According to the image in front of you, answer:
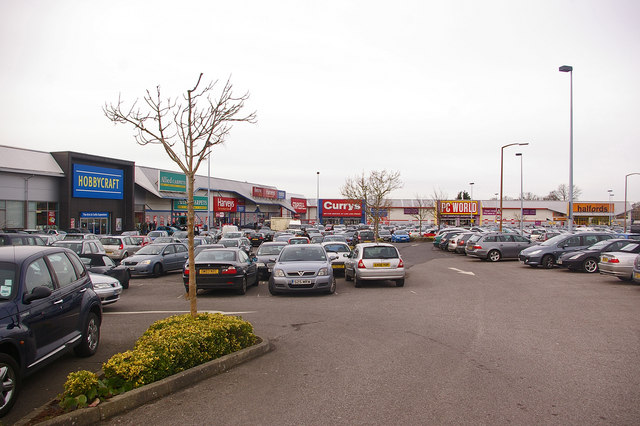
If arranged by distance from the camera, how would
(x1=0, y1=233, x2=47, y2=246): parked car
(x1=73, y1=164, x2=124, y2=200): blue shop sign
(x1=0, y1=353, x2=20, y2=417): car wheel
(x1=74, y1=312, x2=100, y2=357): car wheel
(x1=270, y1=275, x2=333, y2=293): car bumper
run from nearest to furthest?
(x1=0, y1=353, x2=20, y2=417): car wheel
(x1=74, y1=312, x2=100, y2=357): car wheel
(x1=270, y1=275, x2=333, y2=293): car bumper
(x1=0, y1=233, x2=47, y2=246): parked car
(x1=73, y1=164, x2=124, y2=200): blue shop sign

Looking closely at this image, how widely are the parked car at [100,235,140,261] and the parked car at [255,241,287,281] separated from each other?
9.90 metres

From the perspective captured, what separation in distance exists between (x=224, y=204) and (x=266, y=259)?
47.9 metres

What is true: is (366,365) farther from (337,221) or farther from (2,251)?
(337,221)

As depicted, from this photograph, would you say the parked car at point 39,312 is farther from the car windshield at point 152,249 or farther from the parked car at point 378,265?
the car windshield at point 152,249

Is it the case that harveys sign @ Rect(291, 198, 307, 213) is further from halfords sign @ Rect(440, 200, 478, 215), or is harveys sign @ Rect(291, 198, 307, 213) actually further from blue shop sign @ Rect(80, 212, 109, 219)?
blue shop sign @ Rect(80, 212, 109, 219)

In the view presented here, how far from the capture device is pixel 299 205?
96188 mm

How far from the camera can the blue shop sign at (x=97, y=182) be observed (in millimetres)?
41750

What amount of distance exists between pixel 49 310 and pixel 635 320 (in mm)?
10311

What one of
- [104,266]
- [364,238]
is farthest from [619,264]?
[364,238]

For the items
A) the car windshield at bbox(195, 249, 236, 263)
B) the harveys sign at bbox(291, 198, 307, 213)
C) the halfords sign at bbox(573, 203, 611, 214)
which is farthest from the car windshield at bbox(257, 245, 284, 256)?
the halfords sign at bbox(573, 203, 611, 214)

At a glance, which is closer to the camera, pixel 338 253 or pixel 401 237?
pixel 338 253

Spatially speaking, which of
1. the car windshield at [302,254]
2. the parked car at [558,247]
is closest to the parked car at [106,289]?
the car windshield at [302,254]

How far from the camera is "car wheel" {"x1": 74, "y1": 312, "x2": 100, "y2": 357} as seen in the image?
693 cm

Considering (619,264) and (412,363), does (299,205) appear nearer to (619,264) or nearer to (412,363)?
(619,264)
